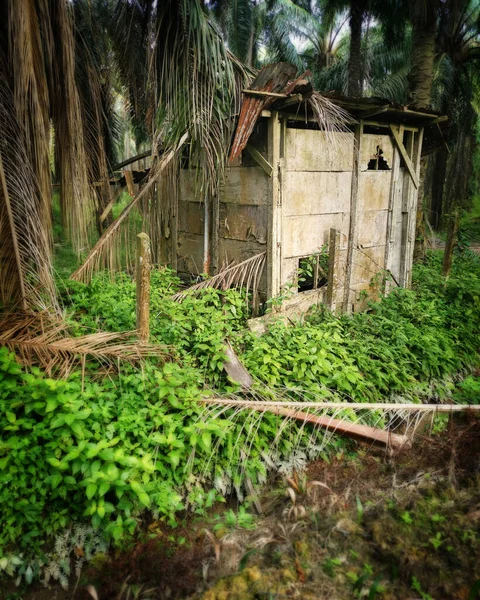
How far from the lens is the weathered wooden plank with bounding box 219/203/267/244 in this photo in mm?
6512

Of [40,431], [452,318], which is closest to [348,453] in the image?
[40,431]

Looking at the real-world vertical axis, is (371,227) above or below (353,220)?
below

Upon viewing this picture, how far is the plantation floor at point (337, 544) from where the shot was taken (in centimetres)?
275

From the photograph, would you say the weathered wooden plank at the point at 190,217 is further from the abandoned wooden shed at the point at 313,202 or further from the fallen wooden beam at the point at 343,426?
the fallen wooden beam at the point at 343,426

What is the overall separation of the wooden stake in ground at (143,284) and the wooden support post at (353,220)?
428 centimetres

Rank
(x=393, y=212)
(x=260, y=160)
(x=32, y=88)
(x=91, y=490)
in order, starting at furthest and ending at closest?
(x=393, y=212) < (x=260, y=160) < (x=32, y=88) < (x=91, y=490)

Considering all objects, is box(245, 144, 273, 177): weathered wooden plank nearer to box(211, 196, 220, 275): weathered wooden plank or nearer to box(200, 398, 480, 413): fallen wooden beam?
box(211, 196, 220, 275): weathered wooden plank

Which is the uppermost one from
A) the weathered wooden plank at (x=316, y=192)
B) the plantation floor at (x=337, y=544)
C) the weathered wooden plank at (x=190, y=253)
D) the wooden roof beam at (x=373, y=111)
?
the wooden roof beam at (x=373, y=111)

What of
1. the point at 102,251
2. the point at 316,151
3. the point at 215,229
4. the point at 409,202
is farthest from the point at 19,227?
the point at 409,202

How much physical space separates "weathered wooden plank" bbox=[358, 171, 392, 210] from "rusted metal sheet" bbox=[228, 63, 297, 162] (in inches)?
101

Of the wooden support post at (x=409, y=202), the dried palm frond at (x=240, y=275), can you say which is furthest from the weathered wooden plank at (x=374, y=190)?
the dried palm frond at (x=240, y=275)

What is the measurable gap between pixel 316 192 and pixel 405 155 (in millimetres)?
2391

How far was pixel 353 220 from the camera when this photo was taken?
749 cm

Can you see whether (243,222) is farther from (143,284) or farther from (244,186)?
(143,284)
